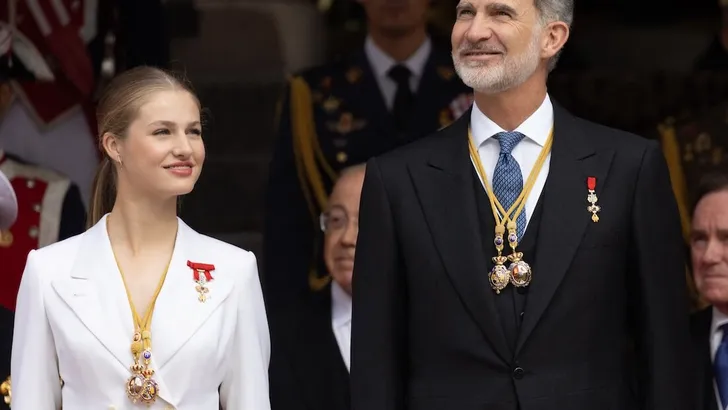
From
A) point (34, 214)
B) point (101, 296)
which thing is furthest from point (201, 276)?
point (34, 214)

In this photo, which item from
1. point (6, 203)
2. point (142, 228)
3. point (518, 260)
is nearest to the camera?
point (518, 260)

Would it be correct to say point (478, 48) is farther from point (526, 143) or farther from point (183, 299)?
point (183, 299)

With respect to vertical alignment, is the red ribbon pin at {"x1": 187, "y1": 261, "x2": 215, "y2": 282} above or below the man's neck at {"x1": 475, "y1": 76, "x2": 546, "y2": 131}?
below

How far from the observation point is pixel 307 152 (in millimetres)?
6238

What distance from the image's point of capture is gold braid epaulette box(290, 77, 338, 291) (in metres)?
6.20

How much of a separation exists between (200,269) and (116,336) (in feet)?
0.94

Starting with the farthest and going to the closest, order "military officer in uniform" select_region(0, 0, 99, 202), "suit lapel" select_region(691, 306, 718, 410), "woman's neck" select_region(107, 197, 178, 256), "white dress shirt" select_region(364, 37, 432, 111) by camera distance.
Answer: "white dress shirt" select_region(364, 37, 432, 111) < "military officer in uniform" select_region(0, 0, 99, 202) < "suit lapel" select_region(691, 306, 718, 410) < "woman's neck" select_region(107, 197, 178, 256)

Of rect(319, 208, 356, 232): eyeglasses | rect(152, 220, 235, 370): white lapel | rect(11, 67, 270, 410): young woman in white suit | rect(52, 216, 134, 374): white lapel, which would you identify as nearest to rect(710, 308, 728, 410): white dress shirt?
rect(319, 208, 356, 232): eyeglasses

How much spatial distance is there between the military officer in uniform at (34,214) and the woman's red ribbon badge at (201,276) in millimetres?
1208

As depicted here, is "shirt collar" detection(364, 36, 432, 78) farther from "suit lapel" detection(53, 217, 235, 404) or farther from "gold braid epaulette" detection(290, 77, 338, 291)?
"suit lapel" detection(53, 217, 235, 404)

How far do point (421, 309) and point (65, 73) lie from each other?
215 cm

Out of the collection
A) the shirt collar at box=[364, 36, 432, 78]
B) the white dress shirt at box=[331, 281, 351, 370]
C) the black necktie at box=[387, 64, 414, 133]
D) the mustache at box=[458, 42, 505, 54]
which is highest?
the shirt collar at box=[364, 36, 432, 78]

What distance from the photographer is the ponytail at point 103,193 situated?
15.2ft

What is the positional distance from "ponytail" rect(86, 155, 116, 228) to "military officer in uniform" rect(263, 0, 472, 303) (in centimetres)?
145
